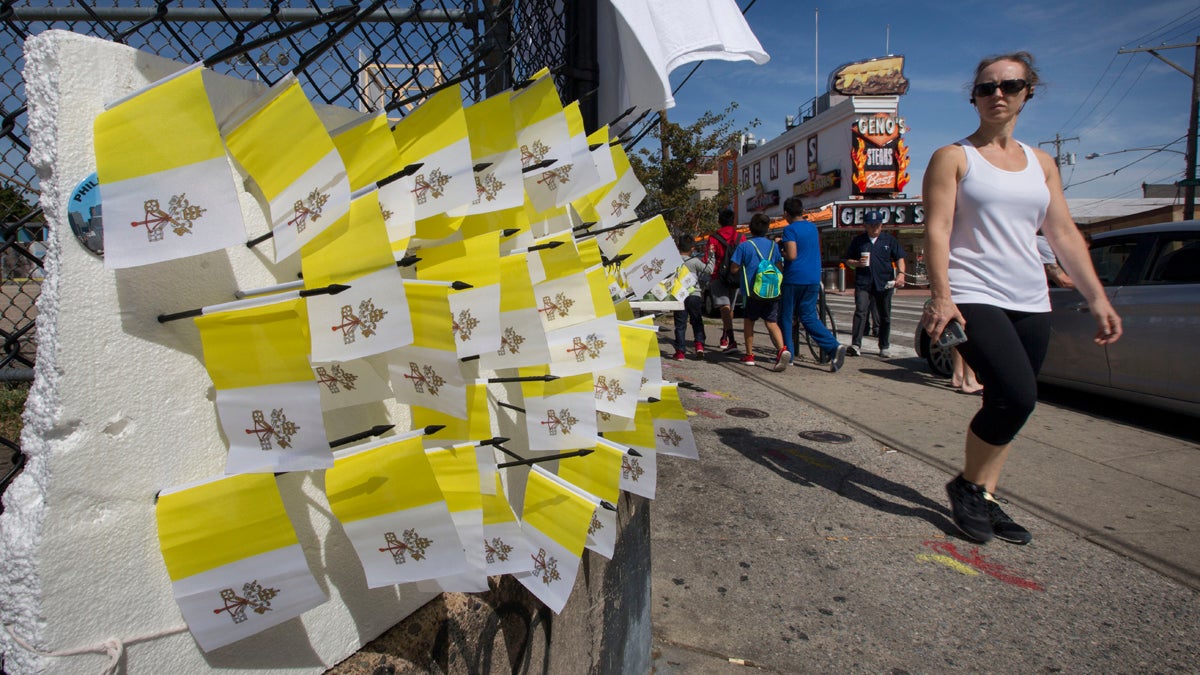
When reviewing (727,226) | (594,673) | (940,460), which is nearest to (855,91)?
(727,226)

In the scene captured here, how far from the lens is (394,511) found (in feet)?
3.49

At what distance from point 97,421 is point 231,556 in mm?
245

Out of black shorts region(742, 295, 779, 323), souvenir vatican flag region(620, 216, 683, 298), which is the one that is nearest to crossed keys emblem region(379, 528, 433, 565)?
souvenir vatican flag region(620, 216, 683, 298)

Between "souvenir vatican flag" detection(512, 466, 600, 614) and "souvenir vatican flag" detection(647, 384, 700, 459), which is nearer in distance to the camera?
"souvenir vatican flag" detection(512, 466, 600, 614)

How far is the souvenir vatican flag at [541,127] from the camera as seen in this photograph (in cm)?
154

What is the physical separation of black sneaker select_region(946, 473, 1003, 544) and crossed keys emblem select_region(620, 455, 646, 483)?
7.10ft

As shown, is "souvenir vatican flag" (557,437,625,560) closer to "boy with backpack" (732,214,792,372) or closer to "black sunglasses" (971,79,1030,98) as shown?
"black sunglasses" (971,79,1030,98)

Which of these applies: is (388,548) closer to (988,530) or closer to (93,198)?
(93,198)

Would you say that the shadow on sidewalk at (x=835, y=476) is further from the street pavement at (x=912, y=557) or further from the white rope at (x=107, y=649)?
the white rope at (x=107, y=649)

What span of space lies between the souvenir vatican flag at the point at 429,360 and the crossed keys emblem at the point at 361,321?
12cm

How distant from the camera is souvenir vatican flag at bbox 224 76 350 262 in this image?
989 millimetres

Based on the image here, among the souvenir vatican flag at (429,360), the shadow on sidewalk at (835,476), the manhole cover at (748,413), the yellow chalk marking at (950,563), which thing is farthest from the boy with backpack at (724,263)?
the souvenir vatican flag at (429,360)

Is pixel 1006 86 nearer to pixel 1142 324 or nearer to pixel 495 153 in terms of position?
pixel 495 153

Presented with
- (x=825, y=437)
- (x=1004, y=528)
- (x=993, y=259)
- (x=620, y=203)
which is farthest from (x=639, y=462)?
(x=825, y=437)
